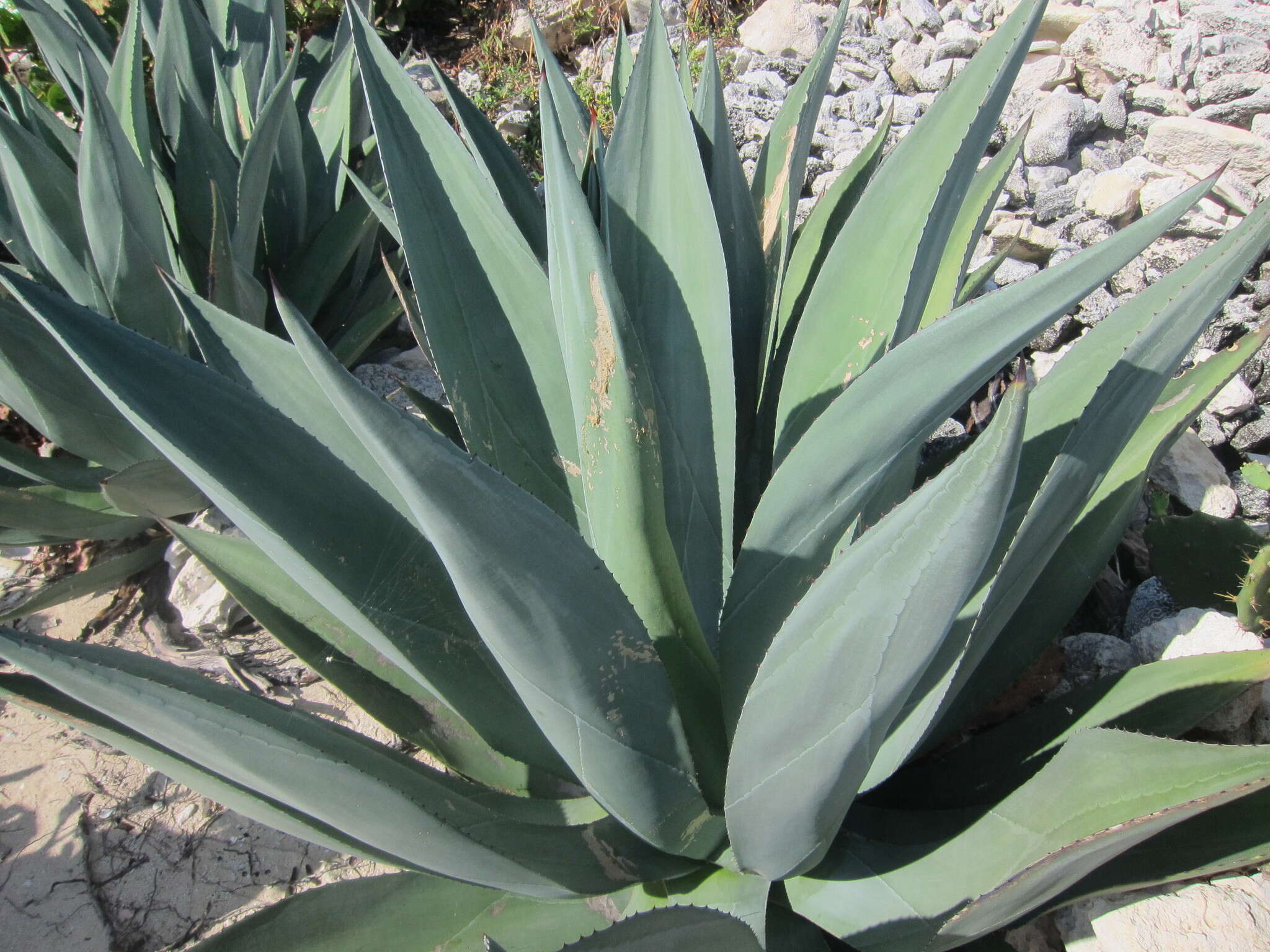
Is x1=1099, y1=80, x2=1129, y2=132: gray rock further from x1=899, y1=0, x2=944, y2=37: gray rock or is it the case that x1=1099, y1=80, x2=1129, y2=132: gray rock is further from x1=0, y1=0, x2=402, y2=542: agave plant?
x1=0, y1=0, x2=402, y2=542: agave plant

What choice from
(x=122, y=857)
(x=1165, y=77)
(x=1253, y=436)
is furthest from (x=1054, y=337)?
(x=122, y=857)

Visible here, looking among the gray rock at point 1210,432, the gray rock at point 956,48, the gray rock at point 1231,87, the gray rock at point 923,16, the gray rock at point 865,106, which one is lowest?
the gray rock at point 1210,432

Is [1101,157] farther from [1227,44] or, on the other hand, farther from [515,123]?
[515,123]

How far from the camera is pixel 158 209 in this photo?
6.27 feet

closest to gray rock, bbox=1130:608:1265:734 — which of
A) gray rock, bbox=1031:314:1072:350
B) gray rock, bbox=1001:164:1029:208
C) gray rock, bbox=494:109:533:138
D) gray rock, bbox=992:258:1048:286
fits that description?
gray rock, bbox=1031:314:1072:350

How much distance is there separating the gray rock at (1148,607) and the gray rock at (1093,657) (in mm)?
74

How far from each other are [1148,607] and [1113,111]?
6.36 feet

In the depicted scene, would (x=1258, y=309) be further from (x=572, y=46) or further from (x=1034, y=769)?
(x=572, y=46)

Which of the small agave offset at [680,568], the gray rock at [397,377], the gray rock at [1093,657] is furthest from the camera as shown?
the gray rock at [397,377]

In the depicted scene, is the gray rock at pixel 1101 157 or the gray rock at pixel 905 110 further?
the gray rock at pixel 905 110

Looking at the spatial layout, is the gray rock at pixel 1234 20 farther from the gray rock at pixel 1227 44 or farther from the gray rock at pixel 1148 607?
the gray rock at pixel 1148 607

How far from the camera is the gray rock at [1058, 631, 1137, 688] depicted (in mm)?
1387

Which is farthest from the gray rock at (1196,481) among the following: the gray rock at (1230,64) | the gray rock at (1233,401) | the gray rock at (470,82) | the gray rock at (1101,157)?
the gray rock at (470,82)

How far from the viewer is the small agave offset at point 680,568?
28.9 inches
